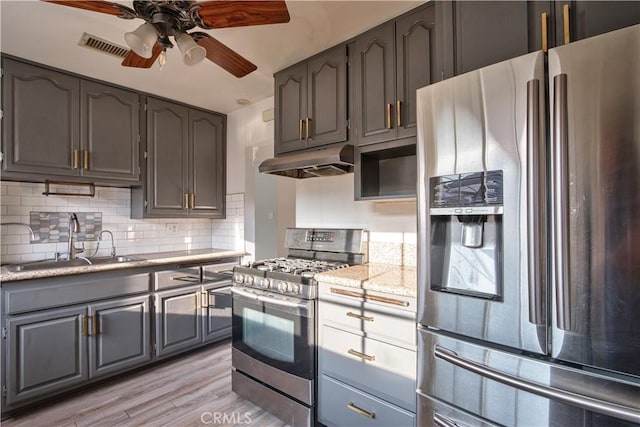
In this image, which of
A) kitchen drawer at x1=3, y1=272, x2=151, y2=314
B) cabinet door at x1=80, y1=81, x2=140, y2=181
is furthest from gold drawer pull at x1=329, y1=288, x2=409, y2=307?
cabinet door at x1=80, y1=81, x2=140, y2=181

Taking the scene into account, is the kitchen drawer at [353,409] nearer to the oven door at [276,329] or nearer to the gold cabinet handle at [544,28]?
the oven door at [276,329]

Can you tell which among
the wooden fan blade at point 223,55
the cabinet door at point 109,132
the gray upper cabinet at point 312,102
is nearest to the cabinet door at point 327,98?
the gray upper cabinet at point 312,102

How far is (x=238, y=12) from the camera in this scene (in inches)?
53.3

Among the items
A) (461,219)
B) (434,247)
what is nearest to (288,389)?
(434,247)

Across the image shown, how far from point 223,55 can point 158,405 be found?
88.1 inches

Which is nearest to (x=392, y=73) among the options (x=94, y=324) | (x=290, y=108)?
(x=290, y=108)

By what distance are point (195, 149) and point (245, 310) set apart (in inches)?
75.6

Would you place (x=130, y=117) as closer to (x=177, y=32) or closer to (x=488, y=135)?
(x=177, y=32)

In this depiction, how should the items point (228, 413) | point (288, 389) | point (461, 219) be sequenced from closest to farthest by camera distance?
point (461, 219) → point (288, 389) → point (228, 413)

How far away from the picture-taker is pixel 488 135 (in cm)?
116

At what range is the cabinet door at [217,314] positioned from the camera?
3004 mm

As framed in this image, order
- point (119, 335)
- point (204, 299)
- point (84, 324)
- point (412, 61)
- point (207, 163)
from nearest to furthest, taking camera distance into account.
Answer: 1. point (412, 61)
2. point (84, 324)
3. point (119, 335)
4. point (204, 299)
5. point (207, 163)

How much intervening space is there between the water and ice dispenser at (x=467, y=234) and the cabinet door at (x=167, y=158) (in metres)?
2.63

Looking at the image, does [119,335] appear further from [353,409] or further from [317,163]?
[317,163]
